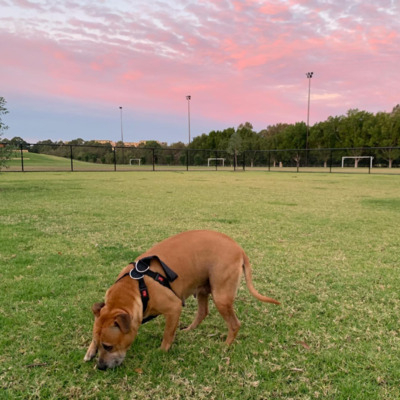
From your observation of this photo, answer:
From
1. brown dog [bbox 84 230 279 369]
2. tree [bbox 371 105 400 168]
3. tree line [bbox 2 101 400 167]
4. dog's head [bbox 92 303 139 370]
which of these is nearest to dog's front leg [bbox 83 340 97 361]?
brown dog [bbox 84 230 279 369]

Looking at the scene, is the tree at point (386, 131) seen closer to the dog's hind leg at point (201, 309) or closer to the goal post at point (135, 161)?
the goal post at point (135, 161)

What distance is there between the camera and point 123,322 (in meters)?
1.88

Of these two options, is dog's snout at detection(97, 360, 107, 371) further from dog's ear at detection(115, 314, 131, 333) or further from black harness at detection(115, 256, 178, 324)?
black harness at detection(115, 256, 178, 324)

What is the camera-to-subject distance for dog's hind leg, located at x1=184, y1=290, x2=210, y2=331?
2.54 meters

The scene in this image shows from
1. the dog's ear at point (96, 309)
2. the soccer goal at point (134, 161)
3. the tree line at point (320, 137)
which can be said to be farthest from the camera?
the tree line at point (320, 137)

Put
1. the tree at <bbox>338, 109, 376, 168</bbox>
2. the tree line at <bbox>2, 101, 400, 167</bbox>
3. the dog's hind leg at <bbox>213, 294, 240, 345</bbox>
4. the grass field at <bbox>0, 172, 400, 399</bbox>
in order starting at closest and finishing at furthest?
the grass field at <bbox>0, 172, 400, 399</bbox>
the dog's hind leg at <bbox>213, 294, 240, 345</bbox>
the tree line at <bbox>2, 101, 400, 167</bbox>
the tree at <bbox>338, 109, 376, 168</bbox>

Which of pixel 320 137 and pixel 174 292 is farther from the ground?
pixel 320 137

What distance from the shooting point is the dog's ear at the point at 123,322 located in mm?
1880

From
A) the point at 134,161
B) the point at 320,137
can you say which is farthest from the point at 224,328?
the point at 320,137

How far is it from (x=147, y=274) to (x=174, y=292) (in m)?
0.24

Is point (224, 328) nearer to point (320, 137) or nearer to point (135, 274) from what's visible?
point (135, 274)

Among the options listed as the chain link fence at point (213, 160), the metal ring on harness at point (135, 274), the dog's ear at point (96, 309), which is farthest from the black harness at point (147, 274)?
the chain link fence at point (213, 160)

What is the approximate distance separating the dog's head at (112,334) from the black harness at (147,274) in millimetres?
177

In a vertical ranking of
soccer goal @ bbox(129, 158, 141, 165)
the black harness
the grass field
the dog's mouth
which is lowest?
the grass field
